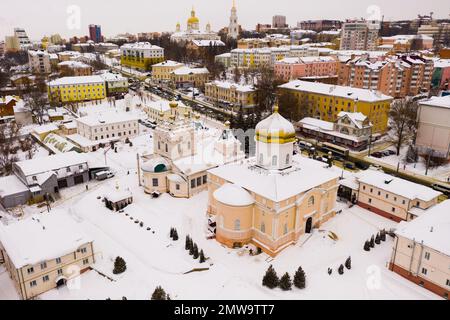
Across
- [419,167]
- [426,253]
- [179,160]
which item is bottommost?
[419,167]

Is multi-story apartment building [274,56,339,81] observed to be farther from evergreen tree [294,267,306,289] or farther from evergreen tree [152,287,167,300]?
evergreen tree [152,287,167,300]

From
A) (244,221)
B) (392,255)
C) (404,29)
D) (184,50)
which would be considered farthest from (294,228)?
(404,29)

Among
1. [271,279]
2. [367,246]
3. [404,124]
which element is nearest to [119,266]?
[271,279]

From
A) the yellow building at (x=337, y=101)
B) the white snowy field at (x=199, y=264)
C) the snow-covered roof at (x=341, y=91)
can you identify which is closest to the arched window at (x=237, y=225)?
the white snowy field at (x=199, y=264)

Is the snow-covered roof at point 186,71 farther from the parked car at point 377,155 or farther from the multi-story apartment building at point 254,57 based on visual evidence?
the parked car at point 377,155

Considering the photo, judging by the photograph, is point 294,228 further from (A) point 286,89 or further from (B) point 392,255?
(A) point 286,89

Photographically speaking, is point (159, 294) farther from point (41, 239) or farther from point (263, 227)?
point (263, 227)
